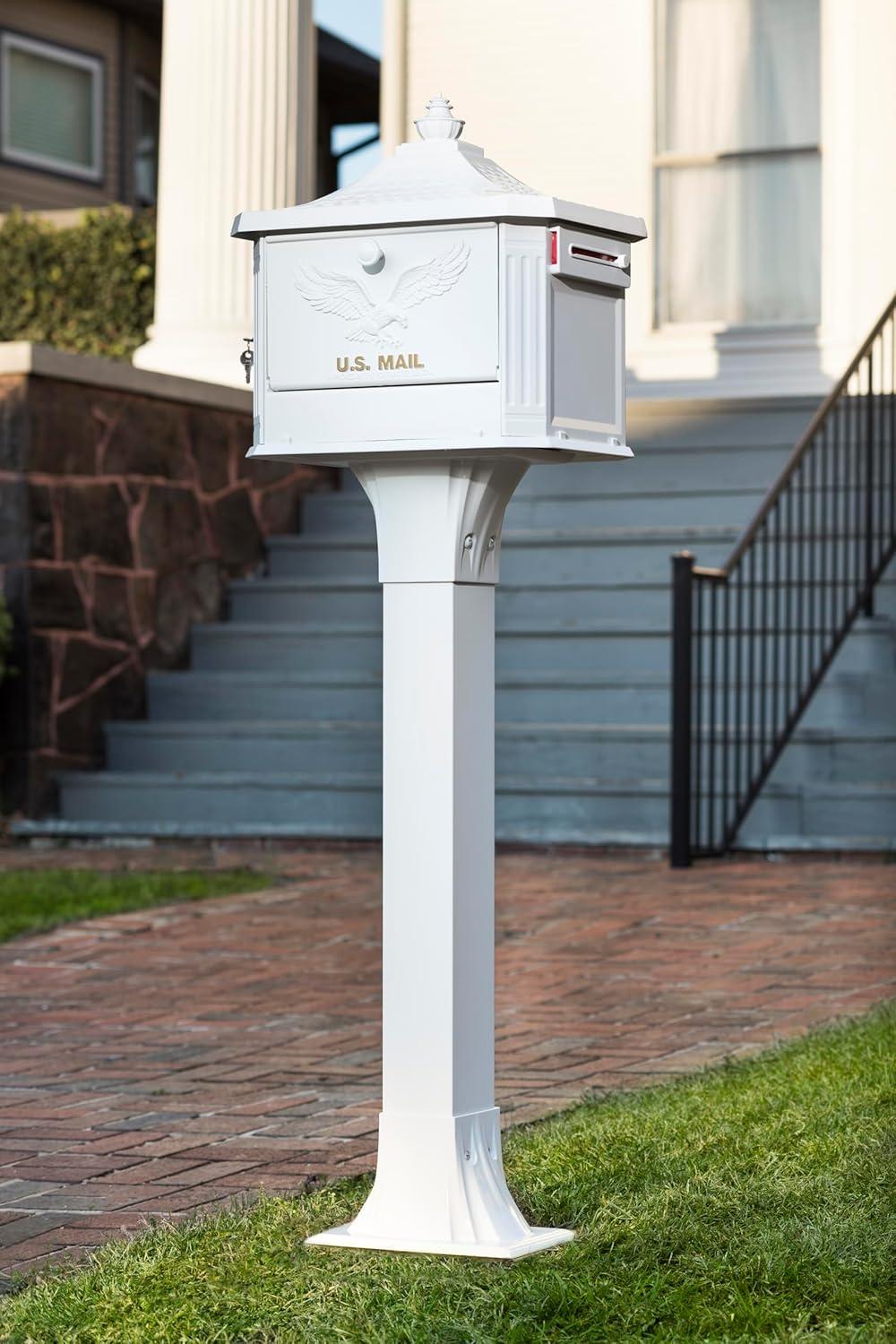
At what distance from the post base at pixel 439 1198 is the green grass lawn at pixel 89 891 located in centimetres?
405

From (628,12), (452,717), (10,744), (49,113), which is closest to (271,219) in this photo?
(452,717)

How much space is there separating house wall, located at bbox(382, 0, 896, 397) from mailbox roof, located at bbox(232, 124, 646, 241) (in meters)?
8.62

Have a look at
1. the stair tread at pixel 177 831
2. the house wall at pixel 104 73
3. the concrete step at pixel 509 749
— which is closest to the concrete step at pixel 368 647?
the concrete step at pixel 509 749

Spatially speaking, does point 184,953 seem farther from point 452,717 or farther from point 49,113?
point 49,113

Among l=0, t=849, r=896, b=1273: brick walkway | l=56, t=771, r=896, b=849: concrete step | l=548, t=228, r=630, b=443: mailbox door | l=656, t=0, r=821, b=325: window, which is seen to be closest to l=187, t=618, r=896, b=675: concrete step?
l=56, t=771, r=896, b=849: concrete step

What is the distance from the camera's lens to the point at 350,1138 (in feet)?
15.0

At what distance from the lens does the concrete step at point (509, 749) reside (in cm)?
951

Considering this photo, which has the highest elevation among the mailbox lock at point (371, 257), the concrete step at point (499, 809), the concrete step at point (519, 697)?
the mailbox lock at point (371, 257)

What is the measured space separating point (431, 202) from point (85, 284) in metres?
11.3

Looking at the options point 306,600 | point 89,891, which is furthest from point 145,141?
point 89,891

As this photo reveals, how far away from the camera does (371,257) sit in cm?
350

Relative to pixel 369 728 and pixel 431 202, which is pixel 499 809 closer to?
pixel 369 728

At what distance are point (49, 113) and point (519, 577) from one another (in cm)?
987

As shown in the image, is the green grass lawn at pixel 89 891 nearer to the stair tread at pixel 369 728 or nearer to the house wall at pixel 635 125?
the stair tread at pixel 369 728
